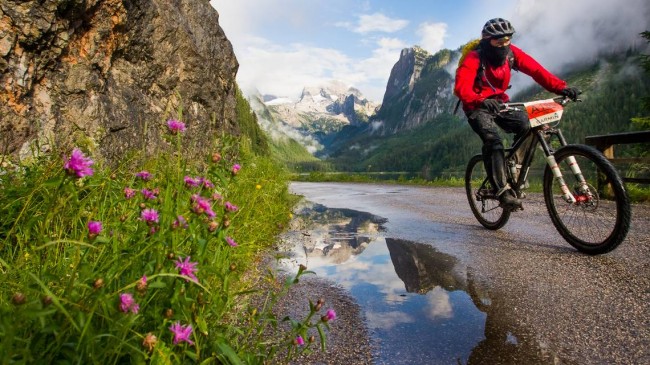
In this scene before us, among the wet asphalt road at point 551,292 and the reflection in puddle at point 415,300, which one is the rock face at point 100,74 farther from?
the wet asphalt road at point 551,292

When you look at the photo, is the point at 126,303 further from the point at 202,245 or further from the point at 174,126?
the point at 174,126

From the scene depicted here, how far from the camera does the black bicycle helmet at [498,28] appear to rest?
5.00 m

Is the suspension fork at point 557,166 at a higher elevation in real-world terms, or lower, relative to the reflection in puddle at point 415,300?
higher

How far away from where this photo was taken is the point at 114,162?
5.25 m

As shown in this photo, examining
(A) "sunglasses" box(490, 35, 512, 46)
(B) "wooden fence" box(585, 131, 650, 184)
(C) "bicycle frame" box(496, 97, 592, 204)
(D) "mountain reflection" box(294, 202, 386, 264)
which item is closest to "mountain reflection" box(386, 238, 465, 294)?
(D) "mountain reflection" box(294, 202, 386, 264)

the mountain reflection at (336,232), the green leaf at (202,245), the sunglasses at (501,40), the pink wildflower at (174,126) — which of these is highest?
the sunglasses at (501,40)

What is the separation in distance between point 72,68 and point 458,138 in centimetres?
17722

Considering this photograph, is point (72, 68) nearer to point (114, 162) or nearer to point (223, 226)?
point (114, 162)

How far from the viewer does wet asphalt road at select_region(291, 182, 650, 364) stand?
1.99 m

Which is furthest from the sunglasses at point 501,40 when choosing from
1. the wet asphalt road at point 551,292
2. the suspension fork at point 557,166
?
the wet asphalt road at point 551,292

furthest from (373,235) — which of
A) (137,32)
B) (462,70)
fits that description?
(137,32)

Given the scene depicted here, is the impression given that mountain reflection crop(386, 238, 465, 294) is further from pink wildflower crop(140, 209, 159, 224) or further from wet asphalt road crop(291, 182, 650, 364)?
pink wildflower crop(140, 209, 159, 224)

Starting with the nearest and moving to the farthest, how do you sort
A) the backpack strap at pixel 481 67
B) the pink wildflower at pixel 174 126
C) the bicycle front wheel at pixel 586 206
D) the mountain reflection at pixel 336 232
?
1. the pink wildflower at pixel 174 126
2. the bicycle front wheel at pixel 586 206
3. the mountain reflection at pixel 336 232
4. the backpack strap at pixel 481 67

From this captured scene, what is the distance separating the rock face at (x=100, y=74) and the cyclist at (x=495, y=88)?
3348mm
